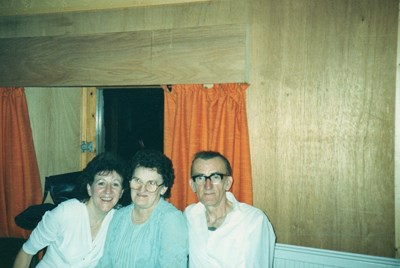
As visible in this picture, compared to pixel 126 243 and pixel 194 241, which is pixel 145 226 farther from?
pixel 194 241

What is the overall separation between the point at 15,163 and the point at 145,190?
212 cm

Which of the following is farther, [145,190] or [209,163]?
[209,163]

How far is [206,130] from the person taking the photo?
2424 mm

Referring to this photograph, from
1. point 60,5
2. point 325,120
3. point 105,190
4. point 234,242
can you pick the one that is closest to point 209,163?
point 234,242

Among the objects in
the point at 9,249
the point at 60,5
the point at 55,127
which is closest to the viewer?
the point at 9,249

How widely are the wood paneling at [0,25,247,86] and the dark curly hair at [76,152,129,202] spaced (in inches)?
35.3

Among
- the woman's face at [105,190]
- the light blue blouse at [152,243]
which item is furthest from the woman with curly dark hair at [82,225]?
the light blue blouse at [152,243]

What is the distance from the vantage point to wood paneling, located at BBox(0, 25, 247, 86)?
2285 mm

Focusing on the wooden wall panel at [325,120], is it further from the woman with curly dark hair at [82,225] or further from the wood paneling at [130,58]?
the woman with curly dark hair at [82,225]

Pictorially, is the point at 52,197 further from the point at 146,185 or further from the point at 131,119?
the point at 131,119

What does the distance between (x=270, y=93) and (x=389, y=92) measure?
96 centimetres

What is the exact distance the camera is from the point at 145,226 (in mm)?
1708

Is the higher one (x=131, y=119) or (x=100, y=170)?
(x=131, y=119)

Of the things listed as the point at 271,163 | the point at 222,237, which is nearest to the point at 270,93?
the point at 271,163
